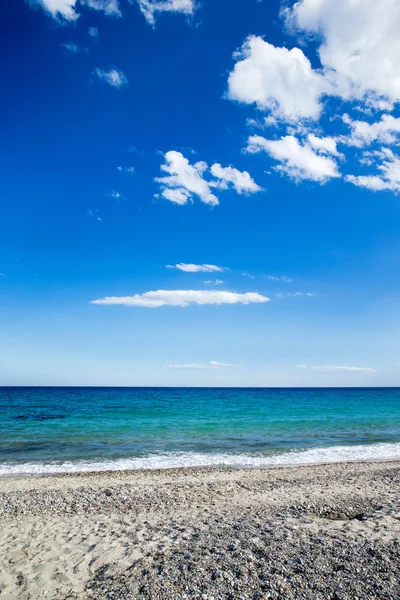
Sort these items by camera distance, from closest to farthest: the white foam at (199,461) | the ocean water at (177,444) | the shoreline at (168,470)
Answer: the shoreline at (168,470) → the white foam at (199,461) → the ocean water at (177,444)

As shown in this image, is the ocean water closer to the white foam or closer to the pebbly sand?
the white foam

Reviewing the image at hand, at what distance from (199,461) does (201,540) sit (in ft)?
36.3

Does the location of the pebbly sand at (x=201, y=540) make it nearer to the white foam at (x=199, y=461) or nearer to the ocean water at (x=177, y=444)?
the white foam at (x=199, y=461)

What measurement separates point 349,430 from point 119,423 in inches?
792

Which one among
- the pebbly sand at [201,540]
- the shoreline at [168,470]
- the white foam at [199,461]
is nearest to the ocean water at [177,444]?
the white foam at [199,461]

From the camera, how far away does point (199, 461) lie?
18.4 meters

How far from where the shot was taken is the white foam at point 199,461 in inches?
657

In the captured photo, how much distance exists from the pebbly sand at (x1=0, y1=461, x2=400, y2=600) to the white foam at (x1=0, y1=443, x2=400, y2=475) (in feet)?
10.1

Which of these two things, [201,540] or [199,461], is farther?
[199,461]

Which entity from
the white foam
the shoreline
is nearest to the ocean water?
the white foam

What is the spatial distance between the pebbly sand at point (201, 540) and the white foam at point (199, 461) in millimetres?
3090

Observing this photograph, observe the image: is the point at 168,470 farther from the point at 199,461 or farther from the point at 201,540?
the point at 201,540

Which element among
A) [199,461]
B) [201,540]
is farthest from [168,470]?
[201,540]

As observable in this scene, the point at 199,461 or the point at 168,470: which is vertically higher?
the point at 168,470
